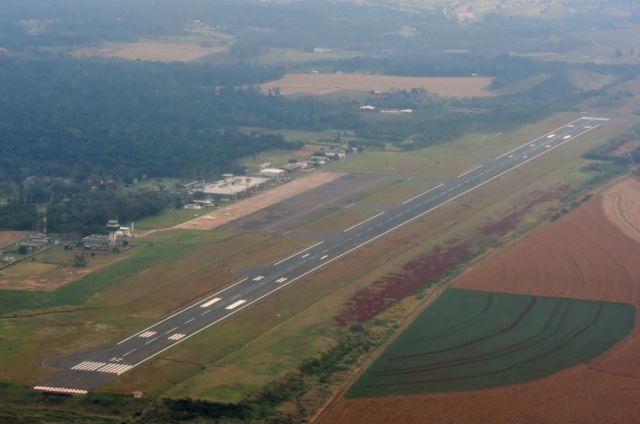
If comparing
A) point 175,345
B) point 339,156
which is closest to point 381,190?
point 339,156

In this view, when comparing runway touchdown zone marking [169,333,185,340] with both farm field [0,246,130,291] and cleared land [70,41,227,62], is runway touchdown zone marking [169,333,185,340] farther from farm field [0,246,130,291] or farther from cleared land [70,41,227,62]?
cleared land [70,41,227,62]

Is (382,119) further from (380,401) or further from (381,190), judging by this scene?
(380,401)

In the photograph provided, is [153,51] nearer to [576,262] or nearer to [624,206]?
[624,206]

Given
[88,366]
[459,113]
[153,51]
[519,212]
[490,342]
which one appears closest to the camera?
[88,366]

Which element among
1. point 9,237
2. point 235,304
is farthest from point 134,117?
point 235,304

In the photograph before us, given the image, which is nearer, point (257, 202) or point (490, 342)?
point (490, 342)

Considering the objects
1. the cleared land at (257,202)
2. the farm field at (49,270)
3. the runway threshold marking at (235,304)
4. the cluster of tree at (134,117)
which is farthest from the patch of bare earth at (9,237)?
the cluster of tree at (134,117)

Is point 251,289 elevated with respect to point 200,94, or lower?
lower
